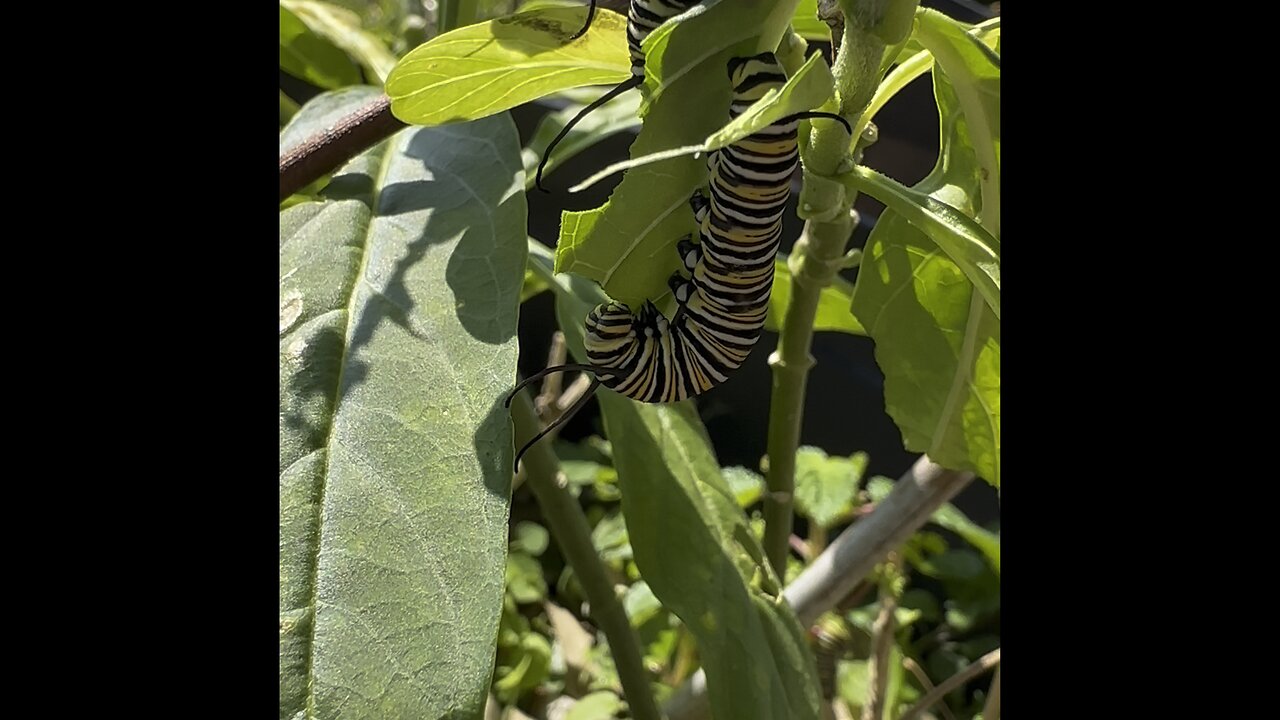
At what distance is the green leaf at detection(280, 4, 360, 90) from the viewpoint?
4.09 ft

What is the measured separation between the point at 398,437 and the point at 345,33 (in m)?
0.72

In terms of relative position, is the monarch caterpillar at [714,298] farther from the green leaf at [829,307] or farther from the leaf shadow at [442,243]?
the green leaf at [829,307]

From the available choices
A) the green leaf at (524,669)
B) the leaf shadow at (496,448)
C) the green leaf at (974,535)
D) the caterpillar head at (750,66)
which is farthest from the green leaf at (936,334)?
the green leaf at (524,669)

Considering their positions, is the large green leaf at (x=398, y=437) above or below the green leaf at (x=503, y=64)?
below

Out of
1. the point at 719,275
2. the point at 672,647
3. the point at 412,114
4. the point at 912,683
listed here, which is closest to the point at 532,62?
the point at 412,114

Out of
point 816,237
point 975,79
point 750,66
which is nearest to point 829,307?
point 816,237

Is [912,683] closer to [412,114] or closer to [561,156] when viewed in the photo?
[561,156]

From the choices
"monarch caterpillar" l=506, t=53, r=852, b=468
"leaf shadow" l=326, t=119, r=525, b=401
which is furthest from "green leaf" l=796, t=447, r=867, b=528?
"leaf shadow" l=326, t=119, r=525, b=401

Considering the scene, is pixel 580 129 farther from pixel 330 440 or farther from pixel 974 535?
pixel 974 535

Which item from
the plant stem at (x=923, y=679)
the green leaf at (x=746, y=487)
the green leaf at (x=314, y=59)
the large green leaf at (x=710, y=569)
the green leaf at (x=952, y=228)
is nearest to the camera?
the green leaf at (x=952, y=228)

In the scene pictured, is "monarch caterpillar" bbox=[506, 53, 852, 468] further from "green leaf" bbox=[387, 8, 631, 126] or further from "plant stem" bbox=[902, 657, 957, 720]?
"plant stem" bbox=[902, 657, 957, 720]

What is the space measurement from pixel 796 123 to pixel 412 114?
27 cm

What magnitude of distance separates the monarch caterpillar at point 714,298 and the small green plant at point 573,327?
0.04 meters

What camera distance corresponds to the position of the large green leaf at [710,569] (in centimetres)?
72
